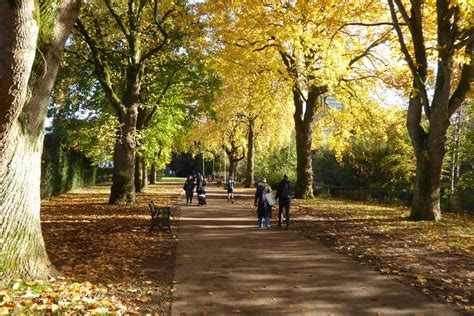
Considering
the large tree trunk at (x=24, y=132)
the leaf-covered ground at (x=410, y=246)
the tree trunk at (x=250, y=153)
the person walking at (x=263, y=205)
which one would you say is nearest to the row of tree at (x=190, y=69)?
the large tree trunk at (x=24, y=132)

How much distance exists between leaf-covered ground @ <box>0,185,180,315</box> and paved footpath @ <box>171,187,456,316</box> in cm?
38

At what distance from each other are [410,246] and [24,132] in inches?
348

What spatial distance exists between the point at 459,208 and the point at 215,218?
11.2 metres

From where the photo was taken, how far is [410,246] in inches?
406

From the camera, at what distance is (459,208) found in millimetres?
18797

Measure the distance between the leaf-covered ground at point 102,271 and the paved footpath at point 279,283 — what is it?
381mm

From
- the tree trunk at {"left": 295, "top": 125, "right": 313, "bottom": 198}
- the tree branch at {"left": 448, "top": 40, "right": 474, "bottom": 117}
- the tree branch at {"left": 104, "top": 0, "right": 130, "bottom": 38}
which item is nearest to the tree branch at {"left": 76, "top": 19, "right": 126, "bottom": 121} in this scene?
the tree branch at {"left": 104, "top": 0, "right": 130, "bottom": 38}

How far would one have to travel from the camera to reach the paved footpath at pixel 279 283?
5.78 meters

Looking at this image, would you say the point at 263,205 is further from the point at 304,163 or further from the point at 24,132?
the point at 304,163

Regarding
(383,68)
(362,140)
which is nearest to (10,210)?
(383,68)

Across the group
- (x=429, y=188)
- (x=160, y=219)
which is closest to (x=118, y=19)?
(x=160, y=219)

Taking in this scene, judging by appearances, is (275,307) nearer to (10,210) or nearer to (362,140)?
(10,210)

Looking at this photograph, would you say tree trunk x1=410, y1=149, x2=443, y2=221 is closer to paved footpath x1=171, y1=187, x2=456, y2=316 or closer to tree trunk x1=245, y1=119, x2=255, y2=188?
paved footpath x1=171, y1=187, x2=456, y2=316

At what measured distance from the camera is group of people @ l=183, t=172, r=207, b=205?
21.2 meters
